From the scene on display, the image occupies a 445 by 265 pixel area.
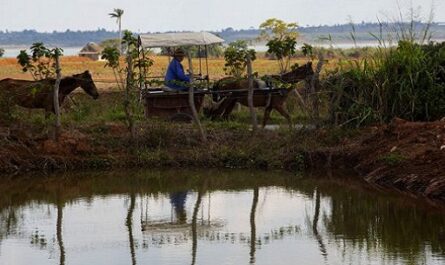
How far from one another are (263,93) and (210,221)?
831 cm

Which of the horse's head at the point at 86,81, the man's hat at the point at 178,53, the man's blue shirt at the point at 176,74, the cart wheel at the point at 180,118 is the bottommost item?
the cart wheel at the point at 180,118

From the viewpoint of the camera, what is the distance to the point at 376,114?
22844 millimetres

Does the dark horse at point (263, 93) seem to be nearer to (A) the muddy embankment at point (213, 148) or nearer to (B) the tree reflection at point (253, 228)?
(A) the muddy embankment at point (213, 148)

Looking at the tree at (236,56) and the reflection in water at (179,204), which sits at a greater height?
the tree at (236,56)

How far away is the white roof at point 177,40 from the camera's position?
2531 centimetres

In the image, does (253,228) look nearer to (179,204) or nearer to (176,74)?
(179,204)

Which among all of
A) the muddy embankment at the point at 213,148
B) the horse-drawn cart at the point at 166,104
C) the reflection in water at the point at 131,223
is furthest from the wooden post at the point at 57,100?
the reflection in water at the point at 131,223

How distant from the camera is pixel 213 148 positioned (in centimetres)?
2219

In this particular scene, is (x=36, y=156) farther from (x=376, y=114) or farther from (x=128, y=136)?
(x=376, y=114)

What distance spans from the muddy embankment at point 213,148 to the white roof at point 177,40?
9.61 feet

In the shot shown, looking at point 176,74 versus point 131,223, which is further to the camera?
point 176,74

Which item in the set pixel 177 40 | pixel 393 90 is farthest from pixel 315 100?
pixel 177 40

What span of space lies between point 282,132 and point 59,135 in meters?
4.44

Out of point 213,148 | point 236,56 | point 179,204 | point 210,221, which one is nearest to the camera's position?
point 210,221
